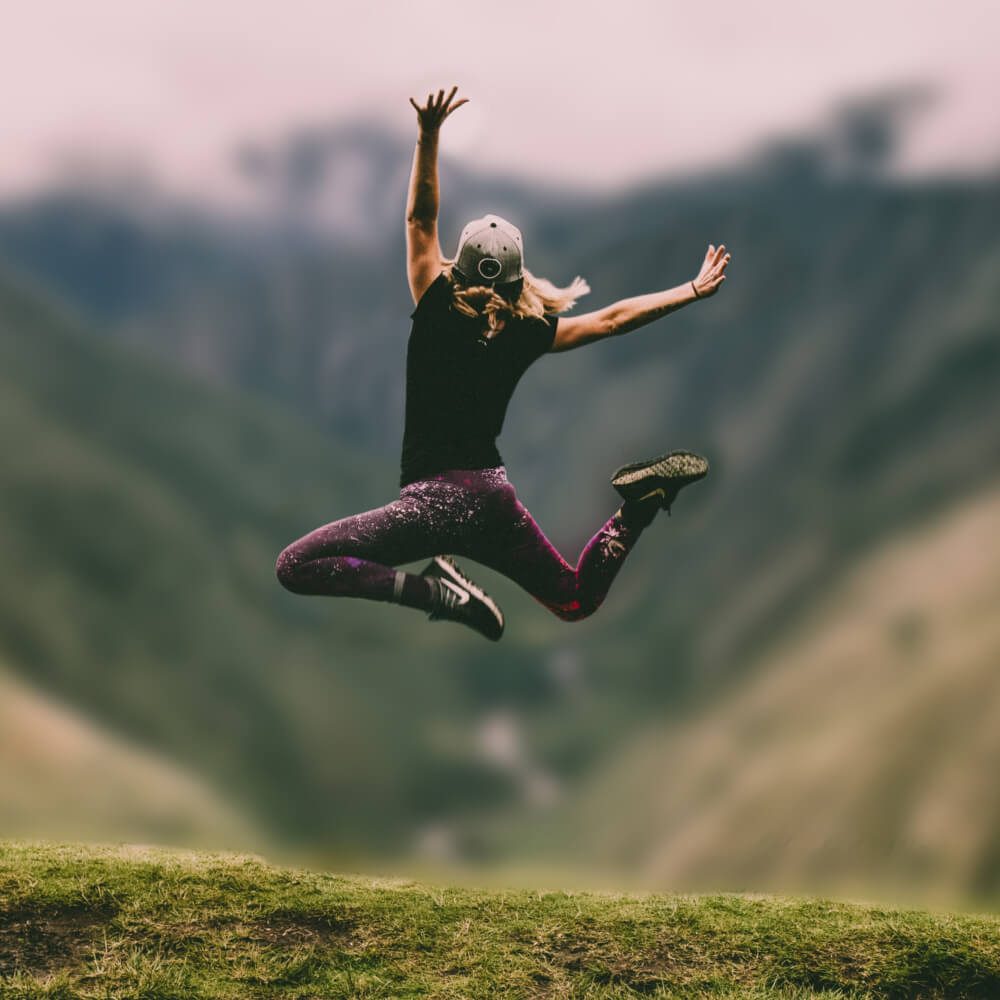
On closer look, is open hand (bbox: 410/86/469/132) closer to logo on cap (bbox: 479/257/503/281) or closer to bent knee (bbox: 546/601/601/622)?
logo on cap (bbox: 479/257/503/281)

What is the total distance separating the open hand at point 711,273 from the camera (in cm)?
557

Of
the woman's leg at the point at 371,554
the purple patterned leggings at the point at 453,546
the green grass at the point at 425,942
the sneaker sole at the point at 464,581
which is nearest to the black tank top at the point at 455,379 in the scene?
the purple patterned leggings at the point at 453,546

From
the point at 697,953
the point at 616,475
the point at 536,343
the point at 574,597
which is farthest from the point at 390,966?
the point at 536,343

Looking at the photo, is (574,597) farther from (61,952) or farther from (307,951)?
(61,952)

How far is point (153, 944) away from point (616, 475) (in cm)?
406

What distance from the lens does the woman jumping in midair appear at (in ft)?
17.3

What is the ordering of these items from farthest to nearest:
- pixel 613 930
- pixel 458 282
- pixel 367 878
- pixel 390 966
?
pixel 367 878 → pixel 613 930 → pixel 390 966 → pixel 458 282

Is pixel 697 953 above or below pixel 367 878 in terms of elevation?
below

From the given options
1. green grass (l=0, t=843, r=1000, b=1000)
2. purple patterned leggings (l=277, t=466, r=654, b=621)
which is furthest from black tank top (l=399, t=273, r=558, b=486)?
green grass (l=0, t=843, r=1000, b=1000)

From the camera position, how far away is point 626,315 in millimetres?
5492

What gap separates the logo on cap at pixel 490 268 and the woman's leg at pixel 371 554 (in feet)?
4.01

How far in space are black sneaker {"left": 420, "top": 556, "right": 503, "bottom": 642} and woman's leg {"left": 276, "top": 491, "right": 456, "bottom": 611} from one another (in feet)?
0.23

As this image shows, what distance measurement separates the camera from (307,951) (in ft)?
20.2

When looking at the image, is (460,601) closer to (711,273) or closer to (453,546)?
(453,546)
